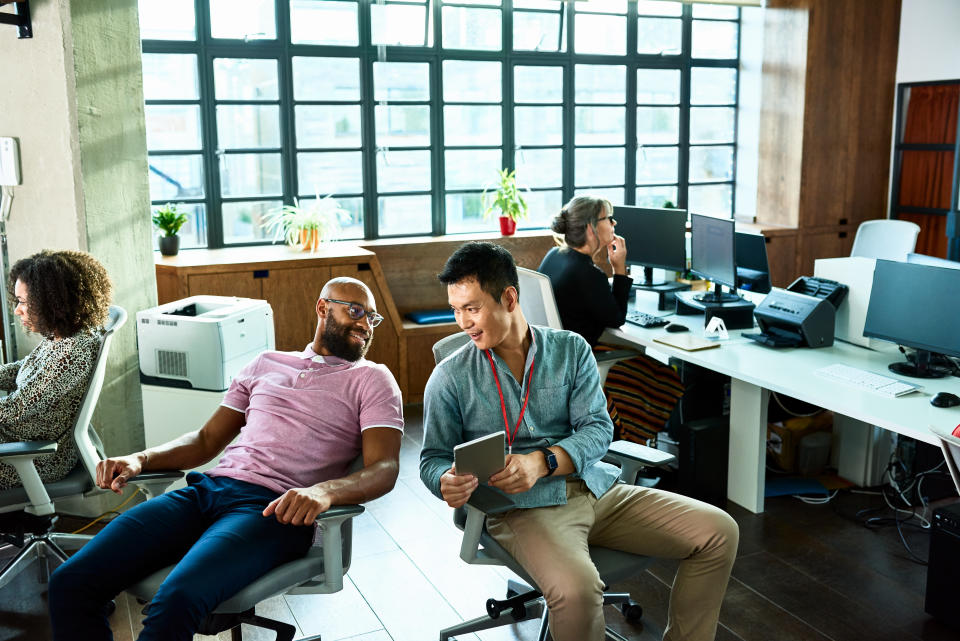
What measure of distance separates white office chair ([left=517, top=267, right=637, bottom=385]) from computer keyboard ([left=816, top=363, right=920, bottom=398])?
959 mm

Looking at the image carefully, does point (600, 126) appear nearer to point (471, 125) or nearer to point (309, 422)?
point (471, 125)

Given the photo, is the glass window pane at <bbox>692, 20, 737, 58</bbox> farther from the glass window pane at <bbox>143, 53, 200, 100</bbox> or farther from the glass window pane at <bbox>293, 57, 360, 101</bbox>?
the glass window pane at <bbox>143, 53, 200, 100</bbox>

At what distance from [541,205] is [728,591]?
4.34 m

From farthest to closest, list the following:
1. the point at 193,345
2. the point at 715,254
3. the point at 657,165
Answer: the point at 657,165 < the point at 715,254 < the point at 193,345

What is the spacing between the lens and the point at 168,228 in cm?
564

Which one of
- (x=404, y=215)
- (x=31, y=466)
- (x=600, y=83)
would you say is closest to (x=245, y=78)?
(x=404, y=215)

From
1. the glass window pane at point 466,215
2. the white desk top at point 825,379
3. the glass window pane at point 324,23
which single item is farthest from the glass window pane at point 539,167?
the white desk top at point 825,379

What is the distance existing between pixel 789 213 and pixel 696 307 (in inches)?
129

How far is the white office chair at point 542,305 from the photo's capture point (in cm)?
401

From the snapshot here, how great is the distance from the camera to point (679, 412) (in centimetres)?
458

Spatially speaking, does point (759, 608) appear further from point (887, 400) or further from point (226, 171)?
point (226, 171)

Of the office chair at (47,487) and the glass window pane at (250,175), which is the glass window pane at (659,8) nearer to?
the glass window pane at (250,175)

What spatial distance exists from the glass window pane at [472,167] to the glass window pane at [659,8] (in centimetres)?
172

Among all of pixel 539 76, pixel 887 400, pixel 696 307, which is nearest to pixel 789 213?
pixel 539 76
